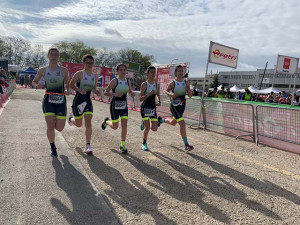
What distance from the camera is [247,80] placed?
104188 millimetres

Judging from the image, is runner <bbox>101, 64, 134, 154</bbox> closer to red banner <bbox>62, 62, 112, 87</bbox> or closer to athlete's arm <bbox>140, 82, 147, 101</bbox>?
athlete's arm <bbox>140, 82, 147, 101</bbox>

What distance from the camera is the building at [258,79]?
83.4m

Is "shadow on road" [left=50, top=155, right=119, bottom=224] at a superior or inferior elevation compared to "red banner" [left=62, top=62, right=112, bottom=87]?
inferior

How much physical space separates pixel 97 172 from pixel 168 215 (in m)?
1.64

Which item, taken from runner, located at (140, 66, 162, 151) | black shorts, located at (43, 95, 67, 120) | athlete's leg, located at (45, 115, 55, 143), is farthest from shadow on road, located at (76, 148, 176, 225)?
runner, located at (140, 66, 162, 151)

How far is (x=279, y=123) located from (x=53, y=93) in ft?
18.9

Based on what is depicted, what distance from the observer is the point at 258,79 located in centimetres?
9106

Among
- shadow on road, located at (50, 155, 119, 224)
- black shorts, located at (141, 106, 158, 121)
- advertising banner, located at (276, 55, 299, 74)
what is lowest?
shadow on road, located at (50, 155, 119, 224)

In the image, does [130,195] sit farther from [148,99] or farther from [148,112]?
[148,99]

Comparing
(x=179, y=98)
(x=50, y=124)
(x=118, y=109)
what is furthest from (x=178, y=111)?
(x=50, y=124)

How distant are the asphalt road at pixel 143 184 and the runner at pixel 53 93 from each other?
649 millimetres

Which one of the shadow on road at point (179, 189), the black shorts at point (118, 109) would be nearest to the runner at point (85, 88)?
the black shorts at point (118, 109)

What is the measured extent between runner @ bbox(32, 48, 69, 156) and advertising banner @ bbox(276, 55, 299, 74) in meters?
8.94

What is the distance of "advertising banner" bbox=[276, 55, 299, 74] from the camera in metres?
10.3
